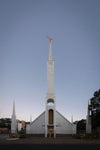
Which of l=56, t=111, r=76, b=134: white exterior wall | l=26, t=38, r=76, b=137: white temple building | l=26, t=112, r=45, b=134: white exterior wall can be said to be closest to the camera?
l=26, t=38, r=76, b=137: white temple building

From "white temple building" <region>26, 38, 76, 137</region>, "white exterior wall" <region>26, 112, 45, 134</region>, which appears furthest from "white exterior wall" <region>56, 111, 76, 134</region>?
"white exterior wall" <region>26, 112, 45, 134</region>

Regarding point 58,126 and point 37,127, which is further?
point 37,127

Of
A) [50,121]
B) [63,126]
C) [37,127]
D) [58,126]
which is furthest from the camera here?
[37,127]

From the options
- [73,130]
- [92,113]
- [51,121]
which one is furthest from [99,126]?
[51,121]

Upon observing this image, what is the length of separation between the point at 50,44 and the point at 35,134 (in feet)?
67.0

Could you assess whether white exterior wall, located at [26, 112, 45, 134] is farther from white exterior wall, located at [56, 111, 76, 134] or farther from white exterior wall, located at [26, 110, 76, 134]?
white exterior wall, located at [56, 111, 76, 134]

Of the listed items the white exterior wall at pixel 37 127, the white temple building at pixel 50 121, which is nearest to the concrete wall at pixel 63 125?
the white temple building at pixel 50 121

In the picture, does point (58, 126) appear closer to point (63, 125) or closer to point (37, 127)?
point (63, 125)

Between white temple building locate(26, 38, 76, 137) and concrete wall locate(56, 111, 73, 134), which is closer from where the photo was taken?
white temple building locate(26, 38, 76, 137)

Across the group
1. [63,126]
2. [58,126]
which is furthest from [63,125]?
[58,126]

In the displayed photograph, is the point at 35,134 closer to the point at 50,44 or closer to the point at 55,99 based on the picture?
the point at 55,99

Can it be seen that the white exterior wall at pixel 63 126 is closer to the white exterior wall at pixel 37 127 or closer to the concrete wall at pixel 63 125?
the concrete wall at pixel 63 125

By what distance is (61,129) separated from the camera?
143ft

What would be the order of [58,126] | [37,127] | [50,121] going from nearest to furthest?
[50,121] < [58,126] < [37,127]
